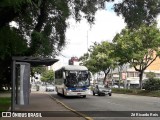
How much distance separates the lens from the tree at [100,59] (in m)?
81.1

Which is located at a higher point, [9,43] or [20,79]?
[9,43]

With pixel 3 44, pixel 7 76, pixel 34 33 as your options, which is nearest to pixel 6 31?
pixel 3 44

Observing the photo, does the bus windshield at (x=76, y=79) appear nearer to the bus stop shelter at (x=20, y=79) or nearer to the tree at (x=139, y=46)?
the tree at (x=139, y=46)

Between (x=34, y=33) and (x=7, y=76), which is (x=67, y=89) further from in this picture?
(x=34, y=33)

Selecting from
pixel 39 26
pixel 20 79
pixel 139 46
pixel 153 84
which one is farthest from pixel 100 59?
pixel 20 79

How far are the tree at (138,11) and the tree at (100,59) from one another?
2363 inches

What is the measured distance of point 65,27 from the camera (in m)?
22.7

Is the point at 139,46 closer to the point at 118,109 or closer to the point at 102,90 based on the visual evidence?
the point at 102,90

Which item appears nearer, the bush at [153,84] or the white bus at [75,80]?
the white bus at [75,80]

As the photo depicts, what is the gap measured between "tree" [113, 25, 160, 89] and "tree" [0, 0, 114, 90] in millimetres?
34385

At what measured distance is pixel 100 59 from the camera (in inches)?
3250

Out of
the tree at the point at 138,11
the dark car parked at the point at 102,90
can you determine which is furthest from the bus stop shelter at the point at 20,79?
the dark car parked at the point at 102,90

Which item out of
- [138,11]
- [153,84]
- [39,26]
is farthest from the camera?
[153,84]

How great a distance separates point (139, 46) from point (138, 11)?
40151mm
